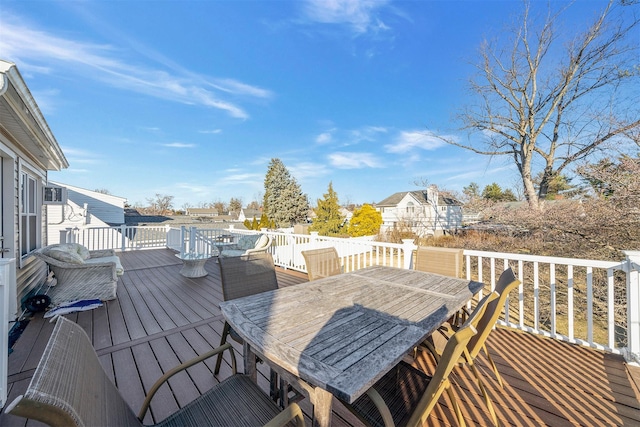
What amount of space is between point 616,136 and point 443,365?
32.7 ft

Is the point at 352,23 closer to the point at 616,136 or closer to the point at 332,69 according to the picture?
the point at 332,69

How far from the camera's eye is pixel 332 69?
32.7 feet

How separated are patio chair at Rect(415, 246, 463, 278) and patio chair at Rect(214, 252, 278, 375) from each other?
1955 mm

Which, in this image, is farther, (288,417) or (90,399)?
(288,417)

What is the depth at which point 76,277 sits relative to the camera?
3750 millimetres

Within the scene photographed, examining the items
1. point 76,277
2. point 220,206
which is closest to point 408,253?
point 76,277

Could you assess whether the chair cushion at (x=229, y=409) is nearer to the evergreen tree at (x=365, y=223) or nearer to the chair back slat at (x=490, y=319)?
the chair back slat at (x=490, y=319)

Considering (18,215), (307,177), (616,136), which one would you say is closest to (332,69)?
(616,136)

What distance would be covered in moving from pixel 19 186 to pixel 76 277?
150 cm

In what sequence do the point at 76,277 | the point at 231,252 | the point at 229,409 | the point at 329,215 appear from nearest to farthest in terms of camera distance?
the point at 229,409
the point at 76,277
the point at 231,252
the point at 329,215

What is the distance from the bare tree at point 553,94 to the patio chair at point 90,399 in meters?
10.0

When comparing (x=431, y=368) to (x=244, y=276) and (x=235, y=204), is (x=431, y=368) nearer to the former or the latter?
(x=244, y=276)

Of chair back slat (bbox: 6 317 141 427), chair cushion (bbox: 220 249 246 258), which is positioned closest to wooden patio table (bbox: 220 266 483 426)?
chair back slat (bbox: 6 317 141 427)

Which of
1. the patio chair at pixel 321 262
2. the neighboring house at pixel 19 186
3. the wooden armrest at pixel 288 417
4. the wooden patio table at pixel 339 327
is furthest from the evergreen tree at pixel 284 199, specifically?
the wooden armrest at pixel 288 417
